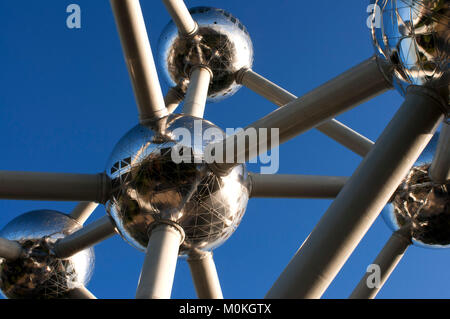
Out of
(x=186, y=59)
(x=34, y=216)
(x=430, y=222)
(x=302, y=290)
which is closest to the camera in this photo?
(x=302, y=290)

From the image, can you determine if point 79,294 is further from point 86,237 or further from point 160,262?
point 160,262

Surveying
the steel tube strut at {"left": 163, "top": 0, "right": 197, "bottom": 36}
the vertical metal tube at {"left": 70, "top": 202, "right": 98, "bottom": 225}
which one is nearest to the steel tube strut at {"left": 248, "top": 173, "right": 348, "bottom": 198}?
the steel tube strut at {"left": 163, "top": 0, "right": 197, "bottom": 36}

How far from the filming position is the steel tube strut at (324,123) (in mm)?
7996

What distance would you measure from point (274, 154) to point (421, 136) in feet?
10.7

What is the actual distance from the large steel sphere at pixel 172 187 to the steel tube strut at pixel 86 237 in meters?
0.93

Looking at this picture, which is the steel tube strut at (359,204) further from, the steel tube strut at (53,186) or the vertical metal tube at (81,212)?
the vertical metal tube at (81,212)

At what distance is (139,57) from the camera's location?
602cm

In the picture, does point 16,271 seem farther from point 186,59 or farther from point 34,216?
point 186,59

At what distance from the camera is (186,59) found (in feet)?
32.2

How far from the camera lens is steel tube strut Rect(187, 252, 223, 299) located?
7.03 m

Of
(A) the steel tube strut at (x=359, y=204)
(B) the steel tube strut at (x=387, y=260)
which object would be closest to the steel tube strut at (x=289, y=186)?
(B) the steel tube strut at (x=387, y=260)

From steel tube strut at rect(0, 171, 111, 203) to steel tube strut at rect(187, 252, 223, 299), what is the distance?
5.27 feet
